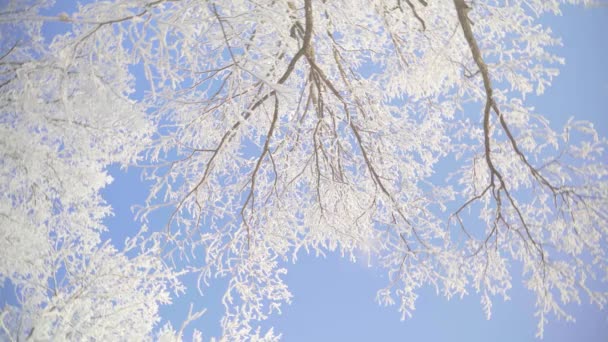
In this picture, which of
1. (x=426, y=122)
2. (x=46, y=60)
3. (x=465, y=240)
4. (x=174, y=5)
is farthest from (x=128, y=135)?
(x=465, y=240)

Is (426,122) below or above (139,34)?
above

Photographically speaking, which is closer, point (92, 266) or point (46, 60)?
point (46, 60)

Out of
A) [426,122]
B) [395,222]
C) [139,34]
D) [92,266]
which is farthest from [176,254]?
[426,122]

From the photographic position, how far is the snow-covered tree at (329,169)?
3.00 meters

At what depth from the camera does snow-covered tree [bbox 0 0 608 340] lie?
3004mm

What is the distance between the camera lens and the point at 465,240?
3.46 m

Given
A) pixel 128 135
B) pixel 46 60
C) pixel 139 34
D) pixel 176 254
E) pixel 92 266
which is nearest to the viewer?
pixel 139 34

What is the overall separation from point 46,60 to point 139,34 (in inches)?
33.4

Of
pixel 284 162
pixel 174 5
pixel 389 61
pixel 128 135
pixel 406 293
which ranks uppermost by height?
pixel 389 61

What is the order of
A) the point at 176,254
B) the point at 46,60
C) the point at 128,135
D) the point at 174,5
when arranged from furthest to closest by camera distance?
the point at 128,135, the point at 176,254, the point at 46,60, the point at 174,5

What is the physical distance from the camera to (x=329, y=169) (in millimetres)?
3852

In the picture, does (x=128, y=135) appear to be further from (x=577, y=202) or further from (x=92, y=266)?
(x=577, y=202)

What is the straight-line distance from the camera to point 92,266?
13.4 feet

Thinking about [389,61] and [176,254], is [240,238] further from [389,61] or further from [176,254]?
[389,61]
